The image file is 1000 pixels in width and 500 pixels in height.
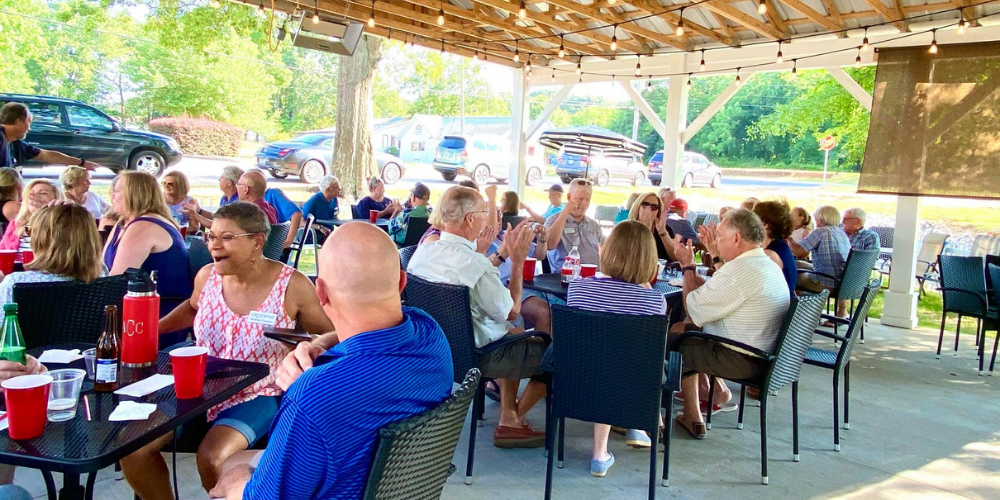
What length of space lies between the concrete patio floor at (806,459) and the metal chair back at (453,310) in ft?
1.81

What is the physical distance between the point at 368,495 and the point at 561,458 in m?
2.22

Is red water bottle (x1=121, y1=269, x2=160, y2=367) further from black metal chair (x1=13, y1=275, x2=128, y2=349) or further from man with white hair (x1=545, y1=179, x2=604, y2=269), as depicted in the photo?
man with white hair (x1=545, y1=179, x2=604, y2=269)

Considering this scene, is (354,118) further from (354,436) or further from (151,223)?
(354,436)

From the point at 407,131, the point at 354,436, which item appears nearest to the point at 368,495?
the point at 354,436

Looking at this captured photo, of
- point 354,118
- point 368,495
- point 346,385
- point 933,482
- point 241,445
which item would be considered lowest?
point 933,482

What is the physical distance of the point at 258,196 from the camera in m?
5.65

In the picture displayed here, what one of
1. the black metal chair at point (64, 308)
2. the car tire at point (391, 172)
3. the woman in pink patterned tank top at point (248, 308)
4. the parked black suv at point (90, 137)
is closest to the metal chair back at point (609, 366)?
the woman in pink patterned tank top at point (248, 308)

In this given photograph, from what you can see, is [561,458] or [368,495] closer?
[368,495]

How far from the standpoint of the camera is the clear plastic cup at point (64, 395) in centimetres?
165

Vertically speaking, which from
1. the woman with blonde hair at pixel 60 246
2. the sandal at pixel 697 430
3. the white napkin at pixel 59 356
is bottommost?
the sandal at pixel 697 430

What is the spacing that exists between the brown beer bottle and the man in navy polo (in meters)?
0.50

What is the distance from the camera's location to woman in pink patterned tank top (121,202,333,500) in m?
2.31

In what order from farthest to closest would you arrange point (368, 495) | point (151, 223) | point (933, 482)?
point (933, 482) < point (151, 223) < point (368, 495)

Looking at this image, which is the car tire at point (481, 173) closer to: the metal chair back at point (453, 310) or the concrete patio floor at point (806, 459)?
the concrete patio floor at point (806, 459)
